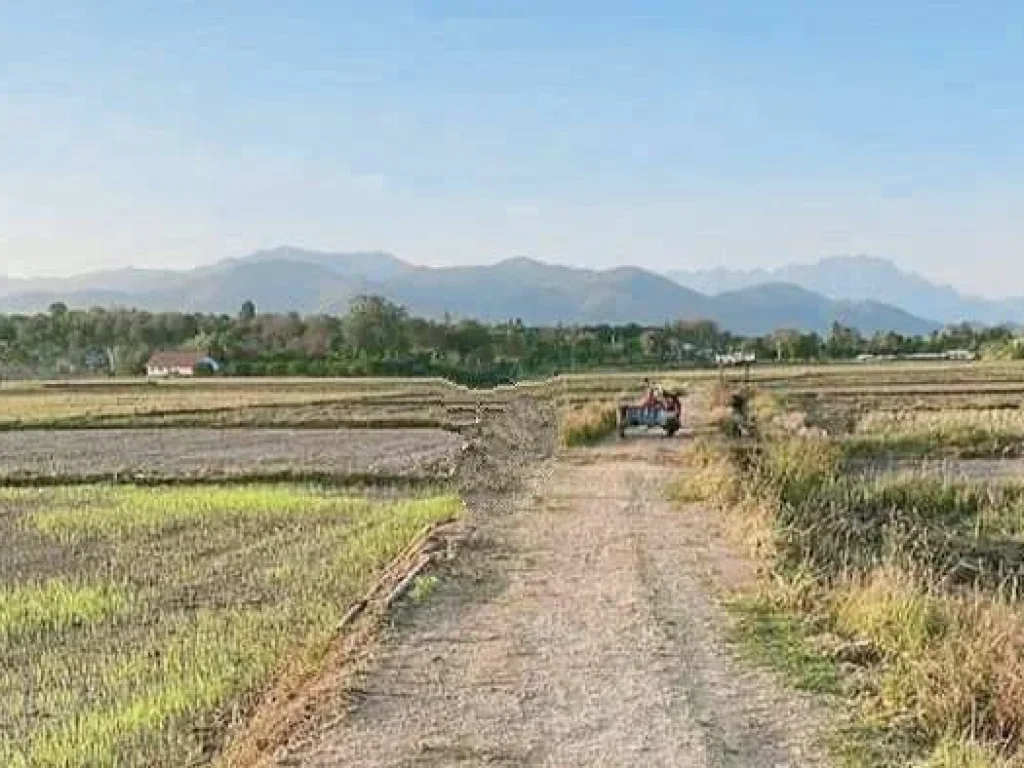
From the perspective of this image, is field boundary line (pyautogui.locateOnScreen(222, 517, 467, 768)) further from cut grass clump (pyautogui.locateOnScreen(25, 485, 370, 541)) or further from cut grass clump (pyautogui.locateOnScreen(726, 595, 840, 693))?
cut grass clump (pyautogui.locateOnScreen(25, 485, 370, 541))

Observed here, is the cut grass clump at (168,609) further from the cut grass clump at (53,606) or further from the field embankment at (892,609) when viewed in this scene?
the field embankment at (892,609)

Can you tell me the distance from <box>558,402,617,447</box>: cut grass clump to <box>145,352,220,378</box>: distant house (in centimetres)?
6267

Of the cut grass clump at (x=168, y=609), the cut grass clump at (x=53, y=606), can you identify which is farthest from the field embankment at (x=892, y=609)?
the cut grass clump at (x=53, y=606)

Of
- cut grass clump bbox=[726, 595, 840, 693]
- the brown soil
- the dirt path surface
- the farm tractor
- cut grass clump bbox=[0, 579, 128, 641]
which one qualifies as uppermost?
the farm tractor

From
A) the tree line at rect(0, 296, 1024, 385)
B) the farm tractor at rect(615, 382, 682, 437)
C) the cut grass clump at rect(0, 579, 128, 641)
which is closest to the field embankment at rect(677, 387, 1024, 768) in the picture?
the cut grass clump at rect(0, 579, 128, 641)

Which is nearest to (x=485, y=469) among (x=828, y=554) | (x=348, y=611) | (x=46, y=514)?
(x=46, y=514)

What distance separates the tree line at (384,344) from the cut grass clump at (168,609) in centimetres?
6006

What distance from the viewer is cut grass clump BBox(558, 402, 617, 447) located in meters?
31.1

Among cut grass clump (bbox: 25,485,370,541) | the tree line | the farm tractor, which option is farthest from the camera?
the tree line

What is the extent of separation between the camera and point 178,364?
9844 centimetres

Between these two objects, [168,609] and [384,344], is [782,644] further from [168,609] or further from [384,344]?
[384,344]

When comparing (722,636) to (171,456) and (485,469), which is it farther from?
(171,456)

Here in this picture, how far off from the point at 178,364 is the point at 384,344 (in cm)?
1499

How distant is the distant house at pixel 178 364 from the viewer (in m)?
95.7
